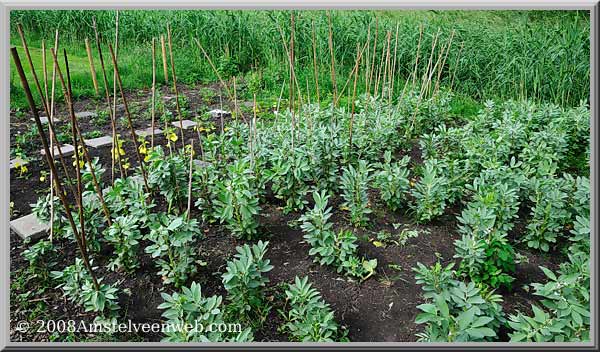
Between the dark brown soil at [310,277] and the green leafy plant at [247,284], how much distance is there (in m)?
0.08

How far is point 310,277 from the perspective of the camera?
7.72ft

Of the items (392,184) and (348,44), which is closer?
(392,184)

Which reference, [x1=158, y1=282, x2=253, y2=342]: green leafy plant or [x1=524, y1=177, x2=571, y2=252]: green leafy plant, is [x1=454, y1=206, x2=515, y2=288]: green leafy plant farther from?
[x1=158, y1=282, x2=253, y2=342]: green leafy plant

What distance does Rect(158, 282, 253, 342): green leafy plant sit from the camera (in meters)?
1.73

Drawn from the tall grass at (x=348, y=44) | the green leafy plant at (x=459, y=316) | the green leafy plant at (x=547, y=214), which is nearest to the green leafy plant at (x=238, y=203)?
the green leafy plant at (x=459, y=316)

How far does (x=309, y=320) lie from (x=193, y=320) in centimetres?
48

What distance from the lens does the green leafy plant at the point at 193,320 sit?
5.67 ft

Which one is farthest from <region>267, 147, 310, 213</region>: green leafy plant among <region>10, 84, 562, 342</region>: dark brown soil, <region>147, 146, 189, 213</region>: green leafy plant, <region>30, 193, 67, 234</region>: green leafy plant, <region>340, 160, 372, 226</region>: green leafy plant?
<region>30, 193, 67, 234</region>: green leafy plant

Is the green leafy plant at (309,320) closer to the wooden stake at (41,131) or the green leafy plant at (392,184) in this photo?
the wooden stake at (41,131)

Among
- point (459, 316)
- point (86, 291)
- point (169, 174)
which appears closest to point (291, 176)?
point (169, 174)

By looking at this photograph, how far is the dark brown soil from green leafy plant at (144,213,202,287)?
88 millimetres

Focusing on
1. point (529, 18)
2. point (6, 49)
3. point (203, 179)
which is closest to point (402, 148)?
point (203, 179)

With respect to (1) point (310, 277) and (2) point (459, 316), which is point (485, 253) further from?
(1) point (310, 277)

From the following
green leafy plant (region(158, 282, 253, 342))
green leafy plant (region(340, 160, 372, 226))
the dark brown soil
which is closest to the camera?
green leafy plant (region(158, 282, 253, 342))
